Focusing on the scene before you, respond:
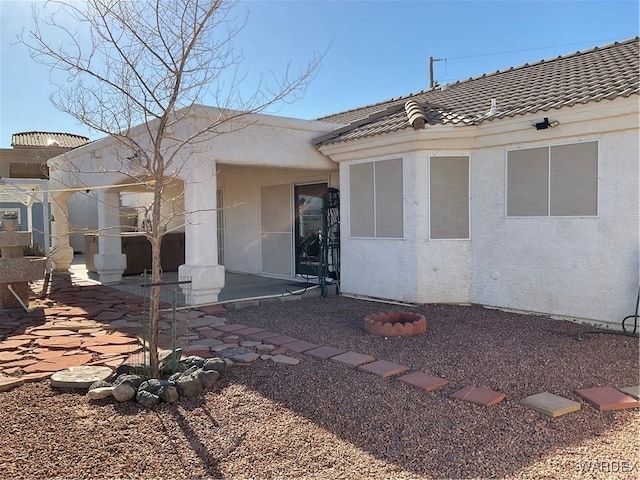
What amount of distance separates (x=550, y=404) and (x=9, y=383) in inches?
203

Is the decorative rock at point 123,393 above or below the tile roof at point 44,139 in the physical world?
below

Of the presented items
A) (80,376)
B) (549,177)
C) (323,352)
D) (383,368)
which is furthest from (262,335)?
(549,177)

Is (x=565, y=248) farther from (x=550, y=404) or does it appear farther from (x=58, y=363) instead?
(x=58, y=363)

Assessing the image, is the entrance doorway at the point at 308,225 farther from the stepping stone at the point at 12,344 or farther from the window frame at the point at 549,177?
the stepping stone at the point at 12,344

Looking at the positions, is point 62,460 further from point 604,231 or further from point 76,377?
point 604,231

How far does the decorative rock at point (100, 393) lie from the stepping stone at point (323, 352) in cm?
232

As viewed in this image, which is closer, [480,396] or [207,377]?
[480,396]

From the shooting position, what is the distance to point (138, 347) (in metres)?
6.45

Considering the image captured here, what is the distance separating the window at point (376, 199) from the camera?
9070mm

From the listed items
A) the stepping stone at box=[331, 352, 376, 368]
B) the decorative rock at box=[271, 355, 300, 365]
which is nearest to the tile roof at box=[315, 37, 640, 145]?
the stepping stone at box=[331, 352, 376, 368]

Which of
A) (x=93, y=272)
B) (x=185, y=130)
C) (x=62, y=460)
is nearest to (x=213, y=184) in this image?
(x=185, y=130)

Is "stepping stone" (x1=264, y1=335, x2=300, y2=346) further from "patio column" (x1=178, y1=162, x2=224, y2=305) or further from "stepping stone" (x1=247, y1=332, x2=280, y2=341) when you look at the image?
"patio column" (x1=178, y1=162, x2=224, y2=305)

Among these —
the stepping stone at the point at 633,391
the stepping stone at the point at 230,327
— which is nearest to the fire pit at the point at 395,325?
the stepping stone at the point at 230,327

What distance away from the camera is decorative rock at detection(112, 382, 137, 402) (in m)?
4.46
